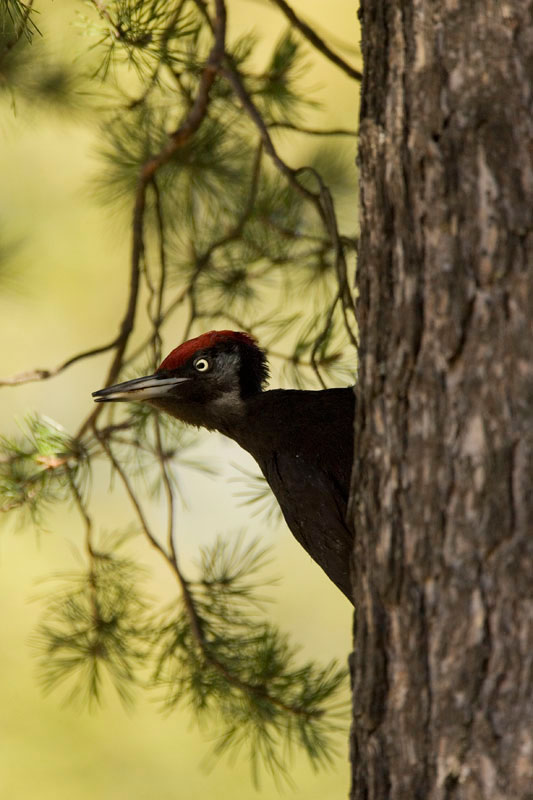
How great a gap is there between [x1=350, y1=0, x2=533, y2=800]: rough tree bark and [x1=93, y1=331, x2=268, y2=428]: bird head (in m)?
1.08

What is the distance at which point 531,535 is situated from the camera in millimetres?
1106

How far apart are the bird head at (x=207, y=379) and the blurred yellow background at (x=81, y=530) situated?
76.3 inches

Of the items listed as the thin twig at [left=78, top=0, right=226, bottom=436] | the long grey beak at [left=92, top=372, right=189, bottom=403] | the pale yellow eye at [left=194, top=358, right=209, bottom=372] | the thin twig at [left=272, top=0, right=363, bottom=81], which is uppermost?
the thin twig at [left=272, top=0, right=363, bottom=81]

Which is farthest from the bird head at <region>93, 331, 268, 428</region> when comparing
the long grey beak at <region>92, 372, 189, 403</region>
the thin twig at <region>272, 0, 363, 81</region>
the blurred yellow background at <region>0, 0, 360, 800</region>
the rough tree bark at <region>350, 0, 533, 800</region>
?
the blurred yellow background at <region>0, 0, 360, 800</region>

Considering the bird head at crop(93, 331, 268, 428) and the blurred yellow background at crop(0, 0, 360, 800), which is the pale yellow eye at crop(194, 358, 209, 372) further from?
the blurred yellow background at crop(0, 0, 360, 800)

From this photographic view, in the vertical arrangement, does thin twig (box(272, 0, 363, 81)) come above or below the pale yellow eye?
above

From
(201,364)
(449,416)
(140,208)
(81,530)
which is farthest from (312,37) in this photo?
(81,530)

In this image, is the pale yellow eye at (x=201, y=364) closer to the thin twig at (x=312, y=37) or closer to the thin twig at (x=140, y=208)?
the thin twig at (x=140, y=208)

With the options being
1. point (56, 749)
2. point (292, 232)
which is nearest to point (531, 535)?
point (292, 232)

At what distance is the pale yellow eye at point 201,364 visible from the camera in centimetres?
235

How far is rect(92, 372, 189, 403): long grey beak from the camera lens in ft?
7.08

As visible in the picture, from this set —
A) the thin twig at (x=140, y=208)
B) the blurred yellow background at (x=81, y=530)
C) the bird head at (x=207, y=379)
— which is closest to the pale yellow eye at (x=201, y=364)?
the bird head at (x=207, y=379)

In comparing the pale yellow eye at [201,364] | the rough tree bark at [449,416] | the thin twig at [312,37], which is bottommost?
the rough tree bark at [449,416]

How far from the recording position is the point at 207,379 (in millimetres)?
2365
